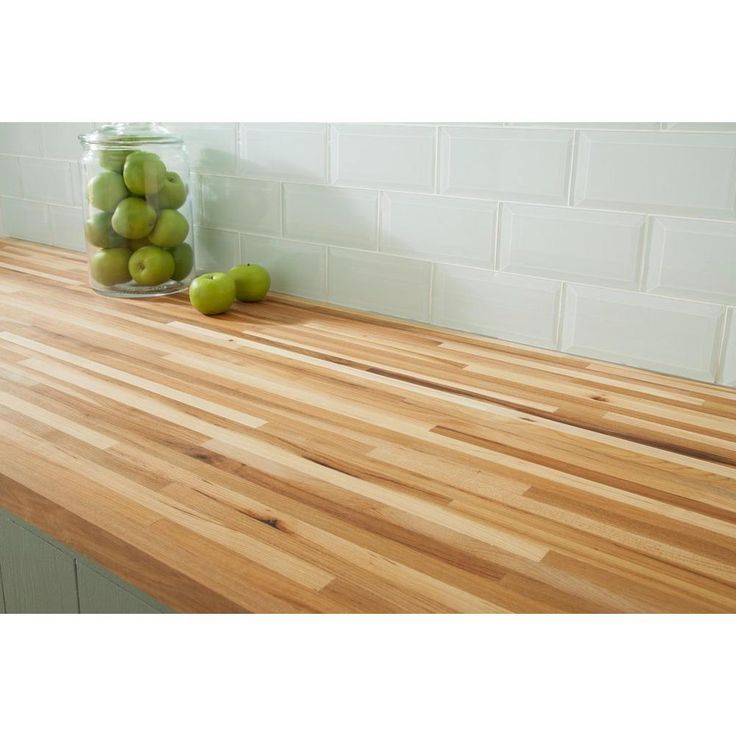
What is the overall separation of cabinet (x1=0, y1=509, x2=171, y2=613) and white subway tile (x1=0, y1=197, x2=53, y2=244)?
1295mm

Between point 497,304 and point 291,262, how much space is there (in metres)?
0.40

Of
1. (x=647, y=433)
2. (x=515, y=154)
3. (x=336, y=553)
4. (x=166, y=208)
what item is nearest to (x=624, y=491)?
(x=647, y=433)

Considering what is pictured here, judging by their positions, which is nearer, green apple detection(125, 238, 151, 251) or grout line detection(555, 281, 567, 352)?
grout line detection(555, 281, 567, 352)

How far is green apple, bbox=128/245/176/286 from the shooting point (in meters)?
1.44

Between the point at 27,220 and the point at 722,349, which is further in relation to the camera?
the point at 27,220

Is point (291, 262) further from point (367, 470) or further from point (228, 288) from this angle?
point (367, 470)

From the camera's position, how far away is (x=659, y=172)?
1.04 metres

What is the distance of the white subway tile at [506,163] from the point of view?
1.12m

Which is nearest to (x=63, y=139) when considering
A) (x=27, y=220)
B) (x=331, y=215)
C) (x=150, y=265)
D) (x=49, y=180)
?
(x=49, y=180)

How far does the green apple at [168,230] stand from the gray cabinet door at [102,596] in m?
0.84

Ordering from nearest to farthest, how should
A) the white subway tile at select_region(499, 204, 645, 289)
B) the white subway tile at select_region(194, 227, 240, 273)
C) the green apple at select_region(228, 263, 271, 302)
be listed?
the white subway tile at select_region(499, 204, 645, 289), the green apple at select_region(228, 263, 271, 302), the white subway tile at select_region(194, 227, 240, 273)

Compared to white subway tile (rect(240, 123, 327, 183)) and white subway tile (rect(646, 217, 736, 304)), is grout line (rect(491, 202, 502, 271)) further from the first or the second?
white subway tile (rect(240, 123, 327, 183))

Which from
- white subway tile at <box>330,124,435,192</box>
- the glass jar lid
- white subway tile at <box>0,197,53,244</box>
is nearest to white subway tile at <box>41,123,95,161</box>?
white subway tile at <box>0,197,53,244</box>
